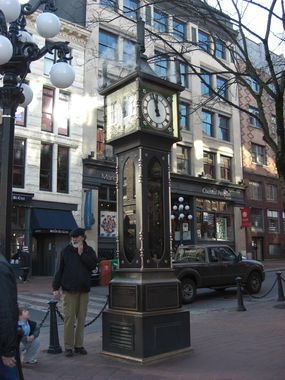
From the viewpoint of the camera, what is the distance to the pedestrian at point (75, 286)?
275 inches

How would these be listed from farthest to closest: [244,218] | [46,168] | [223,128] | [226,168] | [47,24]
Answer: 1. [223,128]
2. [226,168]
3. [244,218]
4. [46,168]
5. [47,24]

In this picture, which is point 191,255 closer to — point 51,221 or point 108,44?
point 51,221

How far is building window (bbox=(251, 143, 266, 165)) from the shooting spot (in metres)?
41.1

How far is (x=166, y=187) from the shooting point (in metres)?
7.45

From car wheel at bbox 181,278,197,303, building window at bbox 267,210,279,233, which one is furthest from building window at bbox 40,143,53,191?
building window at bbox 267,210,279,233

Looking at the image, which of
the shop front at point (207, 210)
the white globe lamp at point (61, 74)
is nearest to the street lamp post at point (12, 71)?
the white globe lamp at point (61, 74)

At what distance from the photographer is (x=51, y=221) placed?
2555 cm

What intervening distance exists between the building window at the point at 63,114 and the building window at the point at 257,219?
62.3ft

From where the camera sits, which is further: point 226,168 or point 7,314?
point 226,168

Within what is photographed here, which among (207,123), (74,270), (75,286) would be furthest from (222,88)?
(207,123)

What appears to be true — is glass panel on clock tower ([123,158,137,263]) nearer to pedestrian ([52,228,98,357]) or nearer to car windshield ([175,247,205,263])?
pedestrian ([52,228,98,357])

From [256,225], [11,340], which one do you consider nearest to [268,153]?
[256,225]

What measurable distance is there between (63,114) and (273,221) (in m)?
22.5

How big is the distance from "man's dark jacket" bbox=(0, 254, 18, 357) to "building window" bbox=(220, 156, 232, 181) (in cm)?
3492
